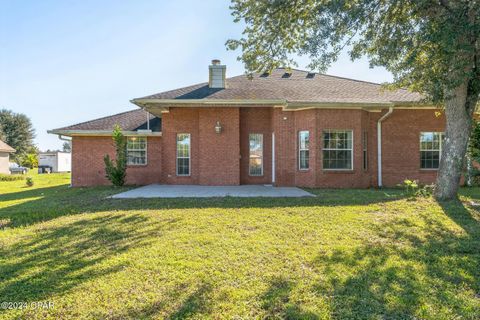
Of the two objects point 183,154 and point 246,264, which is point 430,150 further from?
point 246,264

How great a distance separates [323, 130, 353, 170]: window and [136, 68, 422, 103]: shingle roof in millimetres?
1395

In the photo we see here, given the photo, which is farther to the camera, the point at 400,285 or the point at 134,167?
the point at 134,167

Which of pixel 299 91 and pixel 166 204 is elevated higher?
pixel 299 91

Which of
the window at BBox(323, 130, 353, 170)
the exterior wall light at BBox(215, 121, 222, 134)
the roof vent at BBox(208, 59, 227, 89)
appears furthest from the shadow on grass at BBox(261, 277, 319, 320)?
the roof vent at BBox(208, 59, 227, 89)

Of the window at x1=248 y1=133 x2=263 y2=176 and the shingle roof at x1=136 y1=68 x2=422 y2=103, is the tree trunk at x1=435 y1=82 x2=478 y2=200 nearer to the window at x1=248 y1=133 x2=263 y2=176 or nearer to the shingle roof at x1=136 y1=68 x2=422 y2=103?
the shingle roof at x1=136 y1=68 x2=422 y2=103

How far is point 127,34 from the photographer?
37.0 ft

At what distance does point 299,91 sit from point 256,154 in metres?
3.72

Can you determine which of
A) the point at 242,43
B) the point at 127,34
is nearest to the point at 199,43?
the point at 127,34

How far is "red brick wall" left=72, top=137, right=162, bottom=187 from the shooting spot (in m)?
14.1

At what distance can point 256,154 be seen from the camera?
13.1 meters

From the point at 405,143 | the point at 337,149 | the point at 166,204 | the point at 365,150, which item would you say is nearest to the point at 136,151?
the point at 166,204

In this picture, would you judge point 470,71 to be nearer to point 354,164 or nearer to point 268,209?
point 354,164

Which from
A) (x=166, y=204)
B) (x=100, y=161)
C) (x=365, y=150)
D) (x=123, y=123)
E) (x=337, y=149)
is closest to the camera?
(x=166, y=204)

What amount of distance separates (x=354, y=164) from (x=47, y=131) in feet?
50.1
